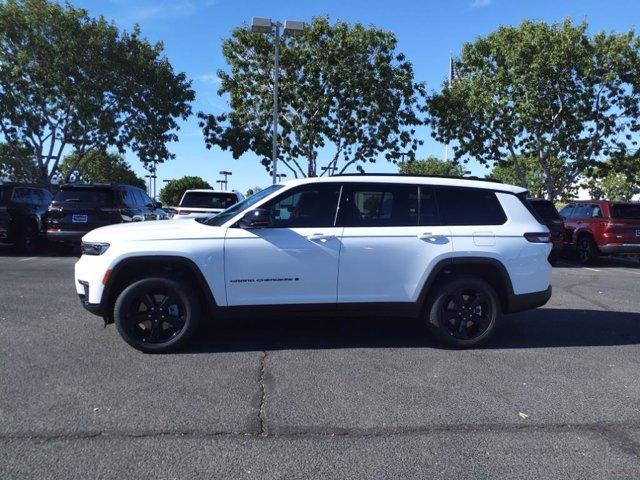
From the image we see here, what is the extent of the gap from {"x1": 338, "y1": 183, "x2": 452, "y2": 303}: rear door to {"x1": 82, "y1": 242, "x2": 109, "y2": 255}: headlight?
2284 millimetres

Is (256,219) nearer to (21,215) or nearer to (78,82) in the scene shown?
(21,215)

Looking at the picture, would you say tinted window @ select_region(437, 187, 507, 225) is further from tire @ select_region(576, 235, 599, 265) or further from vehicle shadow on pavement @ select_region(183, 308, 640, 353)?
tire @ select_region(576, 235, 599, 265)

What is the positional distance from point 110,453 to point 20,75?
24.1 metres

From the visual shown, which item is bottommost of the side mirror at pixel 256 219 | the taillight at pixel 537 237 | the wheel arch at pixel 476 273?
the wheel arch at pixel 476 273

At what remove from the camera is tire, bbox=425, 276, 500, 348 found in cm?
571

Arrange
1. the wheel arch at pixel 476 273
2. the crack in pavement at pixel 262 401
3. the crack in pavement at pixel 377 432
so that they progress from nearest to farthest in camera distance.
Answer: the crack in pavement at pixel 377 432 < the crack in pavement at pixel 262 401 < the wheel arch at pixel 476 273

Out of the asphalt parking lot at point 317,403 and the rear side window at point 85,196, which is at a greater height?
the rear side window at point 85,196

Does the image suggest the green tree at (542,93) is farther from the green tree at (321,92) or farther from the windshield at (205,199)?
the windshield at (205,199)

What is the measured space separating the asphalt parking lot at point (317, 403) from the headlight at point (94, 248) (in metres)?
0.97

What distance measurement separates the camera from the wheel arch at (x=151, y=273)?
529 cm

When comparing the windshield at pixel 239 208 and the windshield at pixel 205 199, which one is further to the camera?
the windshield at pixel 205 199

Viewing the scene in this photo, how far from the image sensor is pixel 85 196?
43.3ft

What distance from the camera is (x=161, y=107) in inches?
1003

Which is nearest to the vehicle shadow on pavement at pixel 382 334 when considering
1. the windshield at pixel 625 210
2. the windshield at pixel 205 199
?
the windshield at pixel 625 210
